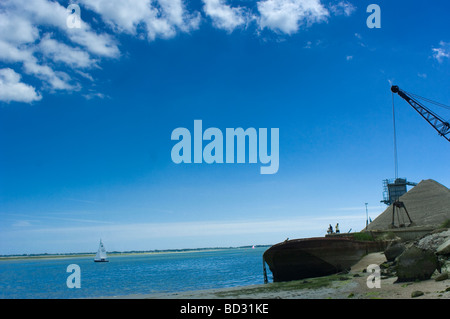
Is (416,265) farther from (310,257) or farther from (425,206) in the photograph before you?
(425,206)

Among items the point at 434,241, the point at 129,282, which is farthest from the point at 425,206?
the point at 129,282

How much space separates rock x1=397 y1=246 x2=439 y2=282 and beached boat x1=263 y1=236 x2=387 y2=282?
14.4 m

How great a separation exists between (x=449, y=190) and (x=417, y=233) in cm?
3396

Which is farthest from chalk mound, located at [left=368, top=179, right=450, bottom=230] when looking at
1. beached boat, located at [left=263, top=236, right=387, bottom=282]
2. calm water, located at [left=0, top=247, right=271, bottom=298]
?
beached boat, located at [left=263, top=236, right=387, bottom=282]

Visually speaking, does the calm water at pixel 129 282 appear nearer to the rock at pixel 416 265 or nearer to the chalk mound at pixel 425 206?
the rock at pixel 416 265

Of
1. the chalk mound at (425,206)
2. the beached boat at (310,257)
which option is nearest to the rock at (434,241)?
the beached boat at (310,257)

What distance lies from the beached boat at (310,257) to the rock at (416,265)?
14430 mm

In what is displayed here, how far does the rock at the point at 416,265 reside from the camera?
17125 mm

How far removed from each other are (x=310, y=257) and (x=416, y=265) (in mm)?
15770

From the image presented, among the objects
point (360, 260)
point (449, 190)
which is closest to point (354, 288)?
point (360, 260)

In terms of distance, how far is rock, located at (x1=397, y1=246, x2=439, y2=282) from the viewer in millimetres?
17125
